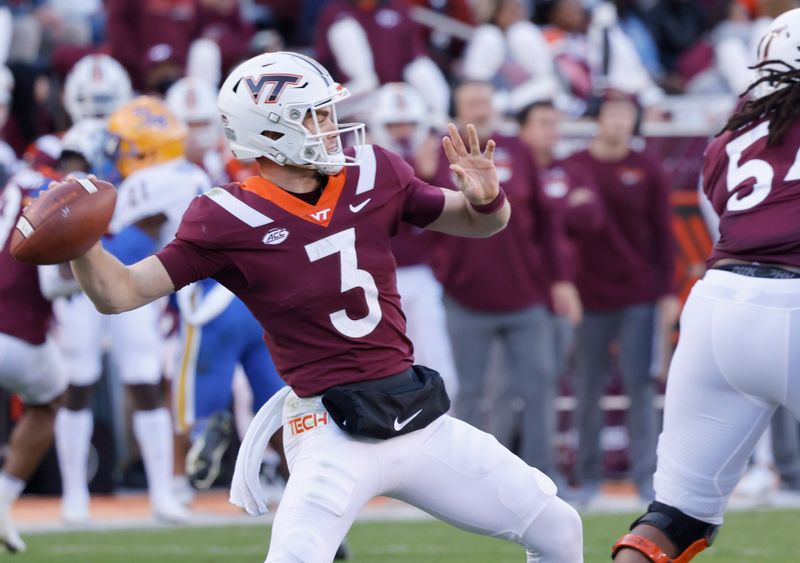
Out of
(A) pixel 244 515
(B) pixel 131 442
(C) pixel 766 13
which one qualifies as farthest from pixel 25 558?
(C) pixel 766 13

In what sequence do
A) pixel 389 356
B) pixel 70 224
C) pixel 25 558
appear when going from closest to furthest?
pixel 70 224 < pixel 389 356 < pixel 25 558

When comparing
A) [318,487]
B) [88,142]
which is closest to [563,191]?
[88,142]

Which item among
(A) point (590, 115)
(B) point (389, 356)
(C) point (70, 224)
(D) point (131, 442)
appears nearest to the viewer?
(C) point (70, 224)

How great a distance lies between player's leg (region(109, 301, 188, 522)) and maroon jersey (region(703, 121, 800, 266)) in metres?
4.22

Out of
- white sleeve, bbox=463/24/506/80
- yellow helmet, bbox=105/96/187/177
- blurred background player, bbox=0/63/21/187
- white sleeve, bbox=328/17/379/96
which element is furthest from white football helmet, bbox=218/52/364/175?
white sleeve, bbox=463/24/506/80

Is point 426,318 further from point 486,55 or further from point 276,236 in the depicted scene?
point 276,236

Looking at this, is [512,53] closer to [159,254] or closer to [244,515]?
[244,515]

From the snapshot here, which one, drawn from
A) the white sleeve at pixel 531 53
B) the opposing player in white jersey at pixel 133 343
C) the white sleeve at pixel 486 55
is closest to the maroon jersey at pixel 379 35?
the white sleeve at pixel 486 55

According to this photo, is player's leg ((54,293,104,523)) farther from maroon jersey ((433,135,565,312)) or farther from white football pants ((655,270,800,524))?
white football pants ((655,270,800,524))

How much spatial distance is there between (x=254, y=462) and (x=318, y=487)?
0.32 meters

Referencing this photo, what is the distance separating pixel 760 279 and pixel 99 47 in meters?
8.46

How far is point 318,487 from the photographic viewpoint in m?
4.10

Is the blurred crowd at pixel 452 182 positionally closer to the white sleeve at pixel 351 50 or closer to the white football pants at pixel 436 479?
the white sleeve at pixel 351 50

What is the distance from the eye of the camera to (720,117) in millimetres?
10875
